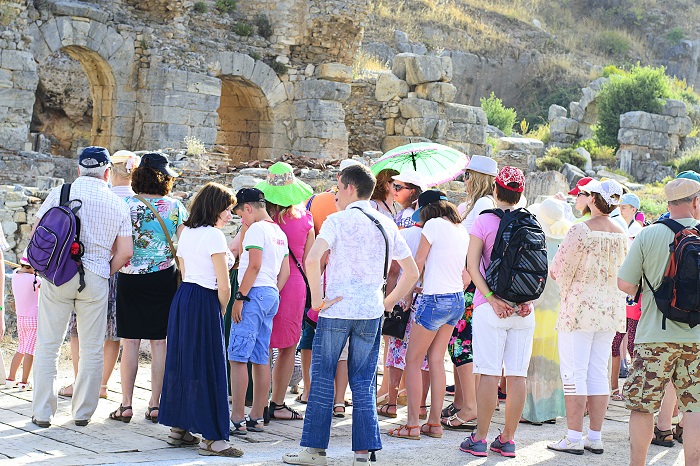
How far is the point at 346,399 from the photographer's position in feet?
25.2

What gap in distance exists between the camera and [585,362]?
6434 mm

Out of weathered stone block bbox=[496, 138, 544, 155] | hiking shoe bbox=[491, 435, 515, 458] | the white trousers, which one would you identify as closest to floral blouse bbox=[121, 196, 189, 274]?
the white trousers

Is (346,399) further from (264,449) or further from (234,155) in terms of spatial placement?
(234,155)

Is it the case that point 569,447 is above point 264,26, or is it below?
below

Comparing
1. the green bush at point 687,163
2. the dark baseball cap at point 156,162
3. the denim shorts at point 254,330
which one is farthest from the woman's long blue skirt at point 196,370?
the green bush at point 687,163

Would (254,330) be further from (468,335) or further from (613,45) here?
(613,45)

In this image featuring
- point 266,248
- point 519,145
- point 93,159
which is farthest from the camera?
point 519,145

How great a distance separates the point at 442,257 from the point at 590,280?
3.42 ft

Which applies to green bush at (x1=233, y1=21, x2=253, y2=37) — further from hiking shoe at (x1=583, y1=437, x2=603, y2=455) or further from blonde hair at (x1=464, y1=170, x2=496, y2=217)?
hiking shoe at (x1=583, y1=437, x2=603, y2=455)

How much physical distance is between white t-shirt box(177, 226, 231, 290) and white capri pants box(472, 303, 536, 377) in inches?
68.5

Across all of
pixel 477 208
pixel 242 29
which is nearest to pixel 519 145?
pixel 242 29

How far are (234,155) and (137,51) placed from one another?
138 inches

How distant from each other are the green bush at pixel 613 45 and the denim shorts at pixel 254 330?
41.5 metres

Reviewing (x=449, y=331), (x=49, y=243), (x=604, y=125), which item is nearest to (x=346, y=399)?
(x=449, y=331)
